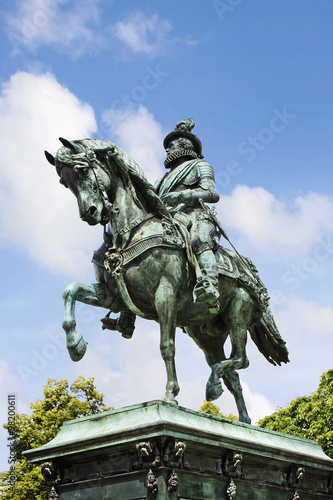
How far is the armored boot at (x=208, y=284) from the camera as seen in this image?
905 cm

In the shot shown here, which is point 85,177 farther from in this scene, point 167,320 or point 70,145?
point 167,320

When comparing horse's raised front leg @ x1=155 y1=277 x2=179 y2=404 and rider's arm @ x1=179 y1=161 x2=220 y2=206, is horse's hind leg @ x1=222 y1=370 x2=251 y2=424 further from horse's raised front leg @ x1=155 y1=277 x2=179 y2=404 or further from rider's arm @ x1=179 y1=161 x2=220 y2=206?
rider's arm @ x1=179 y1=161 x2=220 y2=206

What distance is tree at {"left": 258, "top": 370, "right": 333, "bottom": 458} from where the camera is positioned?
97.6ft

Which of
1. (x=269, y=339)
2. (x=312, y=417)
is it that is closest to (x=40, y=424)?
(x=312, y=417)

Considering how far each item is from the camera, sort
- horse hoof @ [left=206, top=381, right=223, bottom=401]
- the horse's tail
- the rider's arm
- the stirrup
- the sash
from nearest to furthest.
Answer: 1. the stirrup
2. horse hoof @ [left=206, top=381, right=223, bottom=401]
3. the rider's arm
4. the sash
5. the horse's tail

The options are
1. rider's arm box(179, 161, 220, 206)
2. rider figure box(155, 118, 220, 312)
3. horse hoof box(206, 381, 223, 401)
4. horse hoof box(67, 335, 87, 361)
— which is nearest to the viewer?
horse hoof box(67, 335, 87, 361)

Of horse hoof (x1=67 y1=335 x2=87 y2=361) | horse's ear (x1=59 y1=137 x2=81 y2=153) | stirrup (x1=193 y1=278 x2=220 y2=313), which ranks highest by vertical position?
horse's ear (x1=59 y1=137 x2=81 y2=153)

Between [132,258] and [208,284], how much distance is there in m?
1.13

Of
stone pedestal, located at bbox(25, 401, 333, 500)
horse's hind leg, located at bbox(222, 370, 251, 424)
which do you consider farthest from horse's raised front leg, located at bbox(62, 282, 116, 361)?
horse's hind leg, located at bbox(222, 370, 251, 424)

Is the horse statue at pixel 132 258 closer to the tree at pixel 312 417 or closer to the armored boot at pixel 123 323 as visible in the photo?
the armored boot at pixel 123 323

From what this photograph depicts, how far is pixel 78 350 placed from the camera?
343 inches

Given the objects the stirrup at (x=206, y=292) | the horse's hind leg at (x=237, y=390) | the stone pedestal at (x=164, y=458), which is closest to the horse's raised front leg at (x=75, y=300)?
the stone pedestal at (x=164, y=458)

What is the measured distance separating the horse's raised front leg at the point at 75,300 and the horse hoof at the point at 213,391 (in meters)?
1.95

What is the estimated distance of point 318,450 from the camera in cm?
1052
